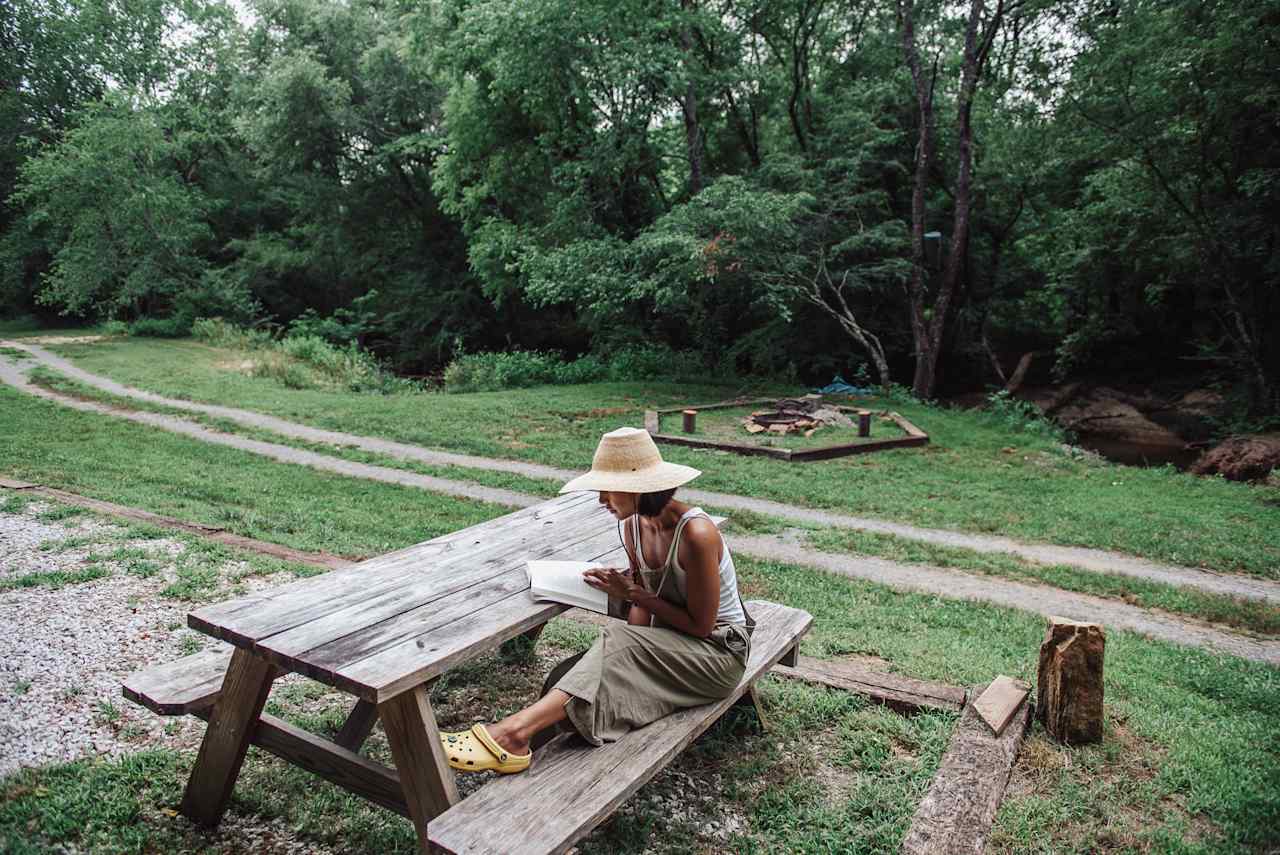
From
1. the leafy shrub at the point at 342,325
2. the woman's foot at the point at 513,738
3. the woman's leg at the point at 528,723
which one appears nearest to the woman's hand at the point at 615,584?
the woman's leg at the point at 528,723

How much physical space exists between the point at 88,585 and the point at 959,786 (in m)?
5.25

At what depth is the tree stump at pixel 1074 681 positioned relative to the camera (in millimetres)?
3354

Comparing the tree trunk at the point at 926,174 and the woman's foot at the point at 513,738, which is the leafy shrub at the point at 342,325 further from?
the woman's foot at the point at 513,738

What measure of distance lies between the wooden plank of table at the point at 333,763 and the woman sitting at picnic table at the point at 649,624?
30cm

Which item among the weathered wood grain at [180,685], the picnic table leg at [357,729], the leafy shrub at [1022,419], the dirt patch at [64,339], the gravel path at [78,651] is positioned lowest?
the dirt patch at [64,339]

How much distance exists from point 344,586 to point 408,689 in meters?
0.73

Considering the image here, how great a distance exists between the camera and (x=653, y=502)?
2.88 meters

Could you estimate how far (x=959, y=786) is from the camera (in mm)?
2922

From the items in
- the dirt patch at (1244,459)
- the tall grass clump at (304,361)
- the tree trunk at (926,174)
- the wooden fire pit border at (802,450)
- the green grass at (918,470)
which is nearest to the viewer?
the green grass at (918,470)

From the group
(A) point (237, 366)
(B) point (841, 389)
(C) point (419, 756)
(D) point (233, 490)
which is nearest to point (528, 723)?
(C) point (419, 756)

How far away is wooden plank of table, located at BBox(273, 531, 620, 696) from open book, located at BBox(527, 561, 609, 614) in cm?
7

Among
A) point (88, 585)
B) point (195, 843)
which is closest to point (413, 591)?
point (195, 843)

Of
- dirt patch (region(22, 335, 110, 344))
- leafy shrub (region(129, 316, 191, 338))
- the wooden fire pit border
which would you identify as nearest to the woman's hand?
the wooden fire pit border

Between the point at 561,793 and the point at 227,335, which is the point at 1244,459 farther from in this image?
the point at 227,335
